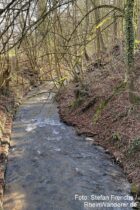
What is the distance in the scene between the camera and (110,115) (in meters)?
11.7

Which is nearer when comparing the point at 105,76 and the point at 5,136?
the point at 5,136

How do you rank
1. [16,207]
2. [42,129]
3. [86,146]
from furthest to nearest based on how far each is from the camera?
[42,129] < [86,146] < [16,207]

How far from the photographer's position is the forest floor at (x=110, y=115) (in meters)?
8.79

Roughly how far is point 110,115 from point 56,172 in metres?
4.09

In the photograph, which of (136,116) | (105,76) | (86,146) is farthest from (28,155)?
(105,76)

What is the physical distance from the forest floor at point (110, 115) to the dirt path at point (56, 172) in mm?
379

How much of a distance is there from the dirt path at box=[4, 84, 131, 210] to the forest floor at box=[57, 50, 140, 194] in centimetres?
38

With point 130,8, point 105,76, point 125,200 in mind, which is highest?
point 130,8

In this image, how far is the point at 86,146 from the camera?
10641mm

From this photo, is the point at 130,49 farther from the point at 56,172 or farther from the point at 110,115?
the point at 56,172

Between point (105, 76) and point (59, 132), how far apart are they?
490 centimetres

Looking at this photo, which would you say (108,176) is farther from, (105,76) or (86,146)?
(105,76)

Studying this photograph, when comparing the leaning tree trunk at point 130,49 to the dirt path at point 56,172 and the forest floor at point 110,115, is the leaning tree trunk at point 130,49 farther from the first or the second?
the dirt path at point 56,172

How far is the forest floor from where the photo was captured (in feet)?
28.8
